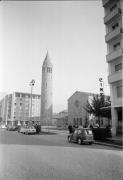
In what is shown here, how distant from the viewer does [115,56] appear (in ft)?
86.0

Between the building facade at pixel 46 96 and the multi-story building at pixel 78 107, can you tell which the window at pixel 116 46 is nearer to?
the multi-story building at pixel 78 107

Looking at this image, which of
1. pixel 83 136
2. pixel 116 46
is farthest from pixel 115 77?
pixel 83 136

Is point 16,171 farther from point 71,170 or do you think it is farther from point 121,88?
point 121,88

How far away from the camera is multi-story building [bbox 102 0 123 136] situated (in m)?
25.6

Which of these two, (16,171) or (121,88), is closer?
(16,171)

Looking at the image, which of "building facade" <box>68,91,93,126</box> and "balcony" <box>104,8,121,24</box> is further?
"building facade" <box>68,91,93,126</box>

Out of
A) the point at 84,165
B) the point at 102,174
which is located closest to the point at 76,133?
the point at 84,165

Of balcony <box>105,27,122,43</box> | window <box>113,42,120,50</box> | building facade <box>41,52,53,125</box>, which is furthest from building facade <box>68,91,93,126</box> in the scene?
balcony <box>105,27,122,43</box>

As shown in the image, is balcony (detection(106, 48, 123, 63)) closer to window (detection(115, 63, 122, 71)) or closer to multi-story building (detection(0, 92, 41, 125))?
window (detection(115, 63, 122, 71))

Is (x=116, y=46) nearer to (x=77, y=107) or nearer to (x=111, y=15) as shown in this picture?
(x=111, y=15)

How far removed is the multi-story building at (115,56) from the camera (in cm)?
2564

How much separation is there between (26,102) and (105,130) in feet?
324

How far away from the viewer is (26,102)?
117 m

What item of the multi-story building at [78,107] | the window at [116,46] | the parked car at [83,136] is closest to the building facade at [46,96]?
the multi-story building at [78,107]
